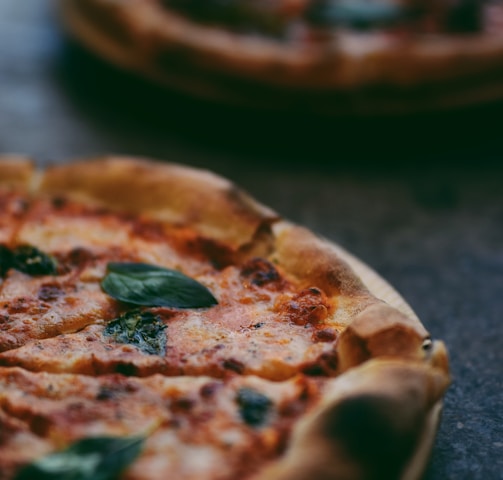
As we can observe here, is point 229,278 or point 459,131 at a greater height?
point 459,131

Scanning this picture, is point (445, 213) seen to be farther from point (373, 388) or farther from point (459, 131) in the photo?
point (373, 388)

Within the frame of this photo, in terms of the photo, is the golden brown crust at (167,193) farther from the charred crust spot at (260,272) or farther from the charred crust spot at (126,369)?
the charred crust spot at (126,369)

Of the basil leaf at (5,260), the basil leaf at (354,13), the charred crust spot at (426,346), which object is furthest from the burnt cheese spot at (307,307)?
the basil leaf at (354,13)

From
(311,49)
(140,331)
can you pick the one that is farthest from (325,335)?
(311,49)

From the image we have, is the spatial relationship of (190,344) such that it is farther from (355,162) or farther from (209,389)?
(355,162)

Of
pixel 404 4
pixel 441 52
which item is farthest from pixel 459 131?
pixel 404 4

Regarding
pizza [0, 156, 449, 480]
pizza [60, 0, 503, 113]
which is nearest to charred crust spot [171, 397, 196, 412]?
pizza [0, 156, 449, 480]
